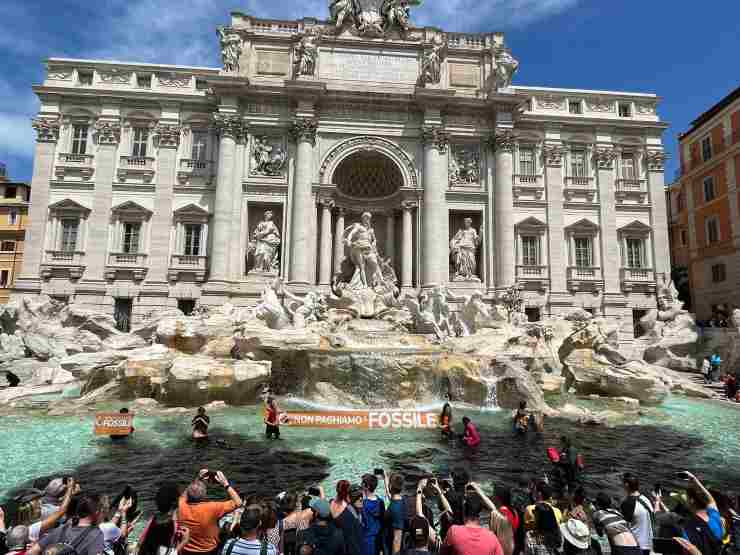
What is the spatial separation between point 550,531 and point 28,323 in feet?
73.0

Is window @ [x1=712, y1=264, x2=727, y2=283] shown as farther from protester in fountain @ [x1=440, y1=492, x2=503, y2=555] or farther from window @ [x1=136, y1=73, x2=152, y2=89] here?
window @ [x1=136, y1=73, x2=152, y2=89]

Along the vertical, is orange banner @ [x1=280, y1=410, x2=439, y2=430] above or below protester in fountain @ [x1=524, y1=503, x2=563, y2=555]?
below

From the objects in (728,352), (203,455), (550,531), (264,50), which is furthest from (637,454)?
(264,50)

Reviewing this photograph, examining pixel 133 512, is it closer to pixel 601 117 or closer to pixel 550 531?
pixel 550 531

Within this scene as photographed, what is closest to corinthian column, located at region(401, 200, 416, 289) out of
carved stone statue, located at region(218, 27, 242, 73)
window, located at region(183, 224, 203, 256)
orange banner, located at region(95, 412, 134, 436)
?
window, located at region(183, 224, 203, 256)

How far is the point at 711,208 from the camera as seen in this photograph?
89.7ft

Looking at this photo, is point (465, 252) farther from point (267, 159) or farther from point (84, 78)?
point (84, 78)

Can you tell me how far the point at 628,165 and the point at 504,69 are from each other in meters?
9.37

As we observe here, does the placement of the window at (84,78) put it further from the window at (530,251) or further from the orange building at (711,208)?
the orange building at (711,208)

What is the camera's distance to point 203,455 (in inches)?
336

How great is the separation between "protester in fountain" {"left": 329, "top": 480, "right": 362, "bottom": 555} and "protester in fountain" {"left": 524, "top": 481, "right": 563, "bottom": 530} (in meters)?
1.67

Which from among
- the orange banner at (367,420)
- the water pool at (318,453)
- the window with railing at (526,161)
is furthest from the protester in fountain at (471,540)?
the window with railing at (526,161)

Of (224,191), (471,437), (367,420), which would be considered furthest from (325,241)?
(471,437)

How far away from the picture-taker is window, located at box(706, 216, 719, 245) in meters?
26.9
